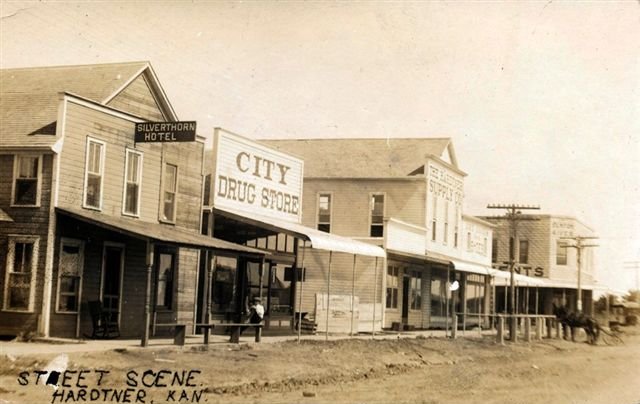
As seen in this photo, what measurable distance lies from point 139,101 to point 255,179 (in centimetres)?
549

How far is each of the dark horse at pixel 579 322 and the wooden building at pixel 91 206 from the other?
72.7 feet

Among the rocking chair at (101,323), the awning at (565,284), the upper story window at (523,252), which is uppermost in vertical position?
the upper story window at (523,252)

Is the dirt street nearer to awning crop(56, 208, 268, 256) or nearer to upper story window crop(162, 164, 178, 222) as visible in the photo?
awning crop(56, 208, 268, 256)

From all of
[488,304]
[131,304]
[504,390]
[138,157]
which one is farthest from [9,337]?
[488,304]

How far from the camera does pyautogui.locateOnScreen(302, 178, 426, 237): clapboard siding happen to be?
37062mm

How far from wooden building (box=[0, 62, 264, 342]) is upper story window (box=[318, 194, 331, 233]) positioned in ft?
43.5

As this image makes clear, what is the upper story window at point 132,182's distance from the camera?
70.6 ft

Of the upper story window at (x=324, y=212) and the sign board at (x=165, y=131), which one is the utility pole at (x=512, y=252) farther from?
the sign board at (x=165, y=131)

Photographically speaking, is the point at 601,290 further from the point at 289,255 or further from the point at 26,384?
the point at 26,384

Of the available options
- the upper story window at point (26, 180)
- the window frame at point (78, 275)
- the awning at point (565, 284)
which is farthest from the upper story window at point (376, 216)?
the upper story window at point (26, 180)

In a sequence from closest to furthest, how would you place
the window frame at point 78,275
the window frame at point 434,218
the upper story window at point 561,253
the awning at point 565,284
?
the window frame at point 78,275, the window frame at point 434,218, the awning at point 565,284, the upper story window at point 561,253

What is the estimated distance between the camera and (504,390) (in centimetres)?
1895

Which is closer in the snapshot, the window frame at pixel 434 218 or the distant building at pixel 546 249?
the window frame at pixel 434 218

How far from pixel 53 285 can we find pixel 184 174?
589cm
